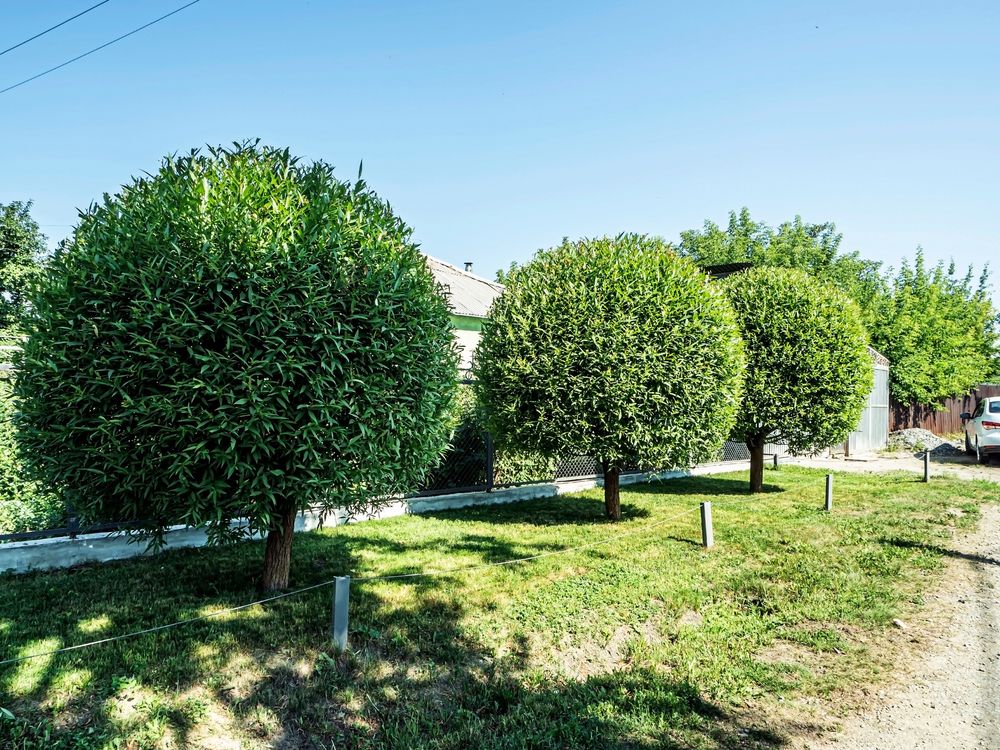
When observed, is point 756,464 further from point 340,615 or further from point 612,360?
point 340,615

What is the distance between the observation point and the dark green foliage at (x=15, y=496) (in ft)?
22.0

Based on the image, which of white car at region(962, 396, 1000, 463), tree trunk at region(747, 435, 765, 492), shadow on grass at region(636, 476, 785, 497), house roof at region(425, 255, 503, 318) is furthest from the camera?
white car at region(962, 396, 1000, 463)

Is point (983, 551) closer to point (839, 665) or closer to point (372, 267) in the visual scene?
point (839, 665)

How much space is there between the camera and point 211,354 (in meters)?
4.71

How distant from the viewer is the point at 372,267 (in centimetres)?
533

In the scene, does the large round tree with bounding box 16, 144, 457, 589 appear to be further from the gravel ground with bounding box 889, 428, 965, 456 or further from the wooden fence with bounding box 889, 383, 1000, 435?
the wooden fence with bounding box 889, 383, 1000, 435

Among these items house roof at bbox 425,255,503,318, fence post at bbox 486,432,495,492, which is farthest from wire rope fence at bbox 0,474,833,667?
house roof at bbox 425,255,503,318

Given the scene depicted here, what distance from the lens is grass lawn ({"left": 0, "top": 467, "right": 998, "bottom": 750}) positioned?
3852mm

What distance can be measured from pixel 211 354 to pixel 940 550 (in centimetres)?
911

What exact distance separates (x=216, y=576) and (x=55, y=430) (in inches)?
97.6

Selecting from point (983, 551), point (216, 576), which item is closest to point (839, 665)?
point (983, 551)

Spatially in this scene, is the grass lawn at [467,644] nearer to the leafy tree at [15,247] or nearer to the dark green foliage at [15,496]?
the dark green foliage at [15,496]

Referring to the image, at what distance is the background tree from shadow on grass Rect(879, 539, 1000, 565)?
417 cm

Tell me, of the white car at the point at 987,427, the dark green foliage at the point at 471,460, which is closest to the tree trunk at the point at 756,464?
the dark green foliage at the point at 471,460
